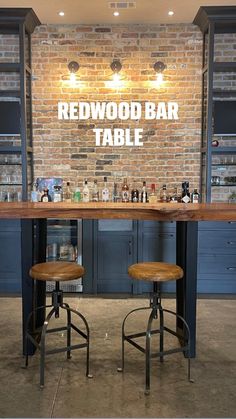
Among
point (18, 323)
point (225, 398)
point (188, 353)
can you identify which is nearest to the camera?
point (225, 398)

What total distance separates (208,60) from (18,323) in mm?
3479

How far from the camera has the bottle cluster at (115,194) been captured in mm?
5211

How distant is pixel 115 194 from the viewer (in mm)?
5348

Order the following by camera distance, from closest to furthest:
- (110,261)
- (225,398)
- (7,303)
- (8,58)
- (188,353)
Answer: (225,398), (188,353), (7,303), (110,261), (8,58)

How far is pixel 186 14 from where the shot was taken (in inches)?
195

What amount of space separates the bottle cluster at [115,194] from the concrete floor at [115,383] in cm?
183

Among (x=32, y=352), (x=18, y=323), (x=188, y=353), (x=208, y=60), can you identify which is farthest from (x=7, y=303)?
(x=208, y=60)

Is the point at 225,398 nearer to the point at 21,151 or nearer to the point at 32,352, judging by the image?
the point at 32,352

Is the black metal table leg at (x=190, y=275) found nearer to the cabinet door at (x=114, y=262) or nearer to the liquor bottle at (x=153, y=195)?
the cabinet door at (x=114, y=262)

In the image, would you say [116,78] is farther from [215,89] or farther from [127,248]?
[127,248]

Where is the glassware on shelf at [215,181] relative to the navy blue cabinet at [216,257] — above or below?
above

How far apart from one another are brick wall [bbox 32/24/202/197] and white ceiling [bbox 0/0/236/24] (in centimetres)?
14

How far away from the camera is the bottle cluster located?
17.1 feet

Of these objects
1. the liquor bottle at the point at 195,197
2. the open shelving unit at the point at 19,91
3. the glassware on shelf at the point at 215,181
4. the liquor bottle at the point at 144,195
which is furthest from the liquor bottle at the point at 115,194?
the glassware on shelf at the point at 215,181
